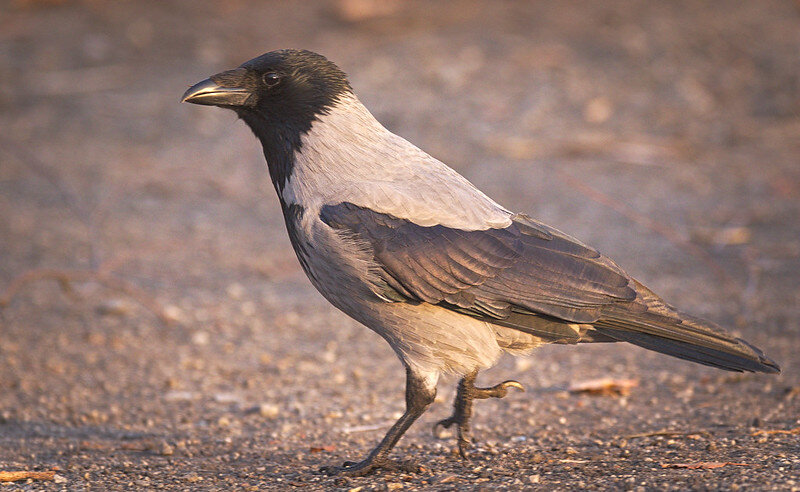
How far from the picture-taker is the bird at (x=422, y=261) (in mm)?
3980

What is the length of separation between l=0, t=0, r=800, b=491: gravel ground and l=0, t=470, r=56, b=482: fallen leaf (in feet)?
0.16

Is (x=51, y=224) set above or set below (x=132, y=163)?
below

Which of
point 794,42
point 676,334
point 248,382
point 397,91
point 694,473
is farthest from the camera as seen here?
point 794,42

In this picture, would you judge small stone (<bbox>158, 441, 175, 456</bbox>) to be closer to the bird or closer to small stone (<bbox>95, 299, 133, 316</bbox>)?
the bird

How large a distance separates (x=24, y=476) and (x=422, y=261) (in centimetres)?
187

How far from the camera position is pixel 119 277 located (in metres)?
7.50

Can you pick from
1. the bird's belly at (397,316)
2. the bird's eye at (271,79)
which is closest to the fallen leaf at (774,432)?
the bird's belly at (397,316)

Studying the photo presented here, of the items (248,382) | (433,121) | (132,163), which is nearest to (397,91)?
(433,121)

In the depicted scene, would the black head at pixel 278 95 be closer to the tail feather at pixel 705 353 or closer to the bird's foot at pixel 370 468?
the bird's foot at pixel 370 468

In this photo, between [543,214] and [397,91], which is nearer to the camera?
[543,214]

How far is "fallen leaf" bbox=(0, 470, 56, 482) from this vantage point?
4023 mm

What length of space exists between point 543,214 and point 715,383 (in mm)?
3488

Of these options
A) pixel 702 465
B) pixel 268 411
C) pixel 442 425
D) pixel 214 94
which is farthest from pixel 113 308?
pixel 702 465

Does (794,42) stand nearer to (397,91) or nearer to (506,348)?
(397,91)
